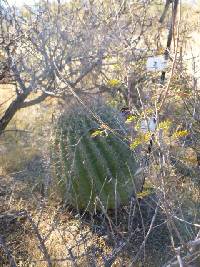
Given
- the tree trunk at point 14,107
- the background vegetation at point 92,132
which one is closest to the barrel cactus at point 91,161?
the background vegetation at point 92,132

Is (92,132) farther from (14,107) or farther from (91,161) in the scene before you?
(14,107)

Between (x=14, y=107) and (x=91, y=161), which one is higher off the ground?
(x=14, y=107)

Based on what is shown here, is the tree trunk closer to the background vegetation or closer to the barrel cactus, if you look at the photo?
the background vegetation

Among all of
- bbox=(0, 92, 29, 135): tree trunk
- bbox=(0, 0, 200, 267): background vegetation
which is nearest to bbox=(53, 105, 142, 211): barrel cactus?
bbox=(0, 0, 200, 267): background vegetation

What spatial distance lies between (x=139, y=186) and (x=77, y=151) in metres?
0.50

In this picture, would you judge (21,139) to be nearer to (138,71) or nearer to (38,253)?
(138,71)

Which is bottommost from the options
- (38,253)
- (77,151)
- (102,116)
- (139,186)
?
(38,253)

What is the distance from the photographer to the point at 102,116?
3.38 metres

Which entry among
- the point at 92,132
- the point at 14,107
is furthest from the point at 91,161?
the point at 14,107

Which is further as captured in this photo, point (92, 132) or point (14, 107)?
point (14, 107)

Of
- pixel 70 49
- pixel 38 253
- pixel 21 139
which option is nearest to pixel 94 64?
pixel 70 49

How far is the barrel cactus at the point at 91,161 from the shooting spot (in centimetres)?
329

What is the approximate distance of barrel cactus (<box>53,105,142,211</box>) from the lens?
10.8 feet

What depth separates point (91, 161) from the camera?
329 cm
